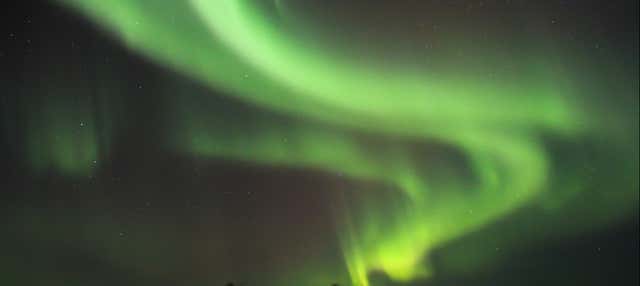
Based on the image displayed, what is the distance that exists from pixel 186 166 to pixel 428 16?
1.37m

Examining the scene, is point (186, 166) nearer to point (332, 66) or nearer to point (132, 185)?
point (132, 185)

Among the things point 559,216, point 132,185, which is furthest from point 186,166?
point 559,216

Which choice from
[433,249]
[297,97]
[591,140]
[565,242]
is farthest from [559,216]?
[297,97]

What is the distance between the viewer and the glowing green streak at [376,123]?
3.11 metres

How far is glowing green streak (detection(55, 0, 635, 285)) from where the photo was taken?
3.11m

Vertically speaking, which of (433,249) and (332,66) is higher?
(332,66)

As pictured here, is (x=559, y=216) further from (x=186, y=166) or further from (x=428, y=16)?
(x=186, y=166)

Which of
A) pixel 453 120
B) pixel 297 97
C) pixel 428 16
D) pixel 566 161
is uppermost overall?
pixel 428 16

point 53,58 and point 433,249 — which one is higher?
point 53,58

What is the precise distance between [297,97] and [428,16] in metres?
0.75

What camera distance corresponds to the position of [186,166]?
310 centimetres

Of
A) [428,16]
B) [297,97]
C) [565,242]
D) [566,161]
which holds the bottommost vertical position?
[565,242]

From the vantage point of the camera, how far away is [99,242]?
3027mm

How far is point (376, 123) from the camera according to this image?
3.17m
